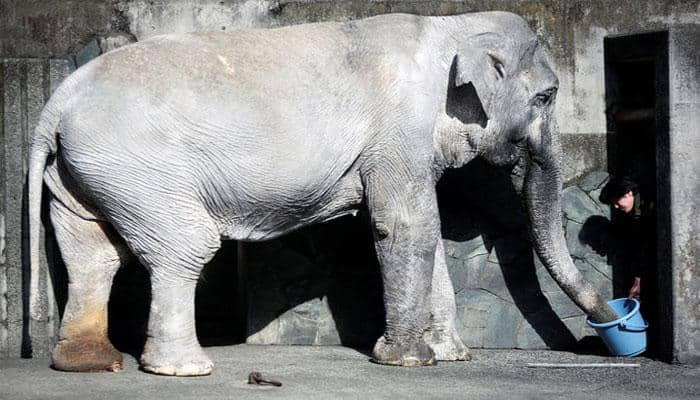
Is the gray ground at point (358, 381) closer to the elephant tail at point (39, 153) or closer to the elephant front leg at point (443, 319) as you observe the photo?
the elephant front leg at point (443, 319)

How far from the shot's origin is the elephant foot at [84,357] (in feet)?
27.2

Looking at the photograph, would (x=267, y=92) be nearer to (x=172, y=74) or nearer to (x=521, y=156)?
(x=172, y=74)

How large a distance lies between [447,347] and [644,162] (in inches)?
80.0

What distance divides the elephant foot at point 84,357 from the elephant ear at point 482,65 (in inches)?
106

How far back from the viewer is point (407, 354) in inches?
337

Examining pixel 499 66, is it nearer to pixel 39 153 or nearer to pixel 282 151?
pixel 282 151

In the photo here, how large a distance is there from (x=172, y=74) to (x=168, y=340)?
1543 mm

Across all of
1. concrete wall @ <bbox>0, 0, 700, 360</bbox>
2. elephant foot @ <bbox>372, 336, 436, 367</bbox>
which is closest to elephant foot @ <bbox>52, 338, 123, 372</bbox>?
concrete wall @ <bbox>0, 0, 700, 360</bbox>

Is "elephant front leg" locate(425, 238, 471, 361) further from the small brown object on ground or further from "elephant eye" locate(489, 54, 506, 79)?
the small brown object on ground

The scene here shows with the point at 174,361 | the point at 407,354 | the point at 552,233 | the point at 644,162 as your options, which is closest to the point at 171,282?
the point at 174,361

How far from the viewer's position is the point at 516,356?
29.9ft

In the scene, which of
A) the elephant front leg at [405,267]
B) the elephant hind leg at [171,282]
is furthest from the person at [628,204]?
the elephant hind leg at [171,282]

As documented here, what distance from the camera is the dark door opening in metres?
8.84

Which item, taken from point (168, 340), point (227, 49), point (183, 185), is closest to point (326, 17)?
point (227, 49)
